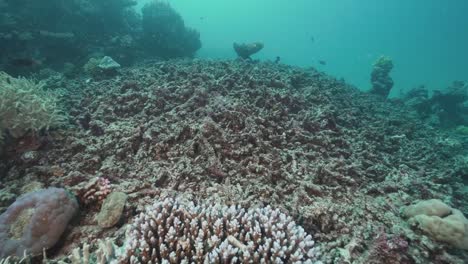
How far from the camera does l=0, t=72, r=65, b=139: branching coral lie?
463 cm

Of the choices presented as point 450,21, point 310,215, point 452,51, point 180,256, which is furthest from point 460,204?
point 452,51

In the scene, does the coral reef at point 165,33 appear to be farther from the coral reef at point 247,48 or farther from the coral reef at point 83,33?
the coral reef at point 247,48

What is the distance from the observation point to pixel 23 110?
4766mm

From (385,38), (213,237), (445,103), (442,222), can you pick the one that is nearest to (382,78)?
(445,103)

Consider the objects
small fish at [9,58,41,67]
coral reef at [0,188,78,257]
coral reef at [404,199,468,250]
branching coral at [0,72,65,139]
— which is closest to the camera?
coral reef at [0,188,78,257]

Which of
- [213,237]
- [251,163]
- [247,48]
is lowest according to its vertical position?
[213,237]

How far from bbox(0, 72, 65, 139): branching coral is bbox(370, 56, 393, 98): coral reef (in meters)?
16.3

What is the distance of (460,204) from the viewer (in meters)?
4.59

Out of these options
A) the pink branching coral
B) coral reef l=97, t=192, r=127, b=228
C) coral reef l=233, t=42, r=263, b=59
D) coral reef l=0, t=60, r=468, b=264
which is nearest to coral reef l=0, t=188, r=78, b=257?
coral reef l=0, t=60, r=468, b=264

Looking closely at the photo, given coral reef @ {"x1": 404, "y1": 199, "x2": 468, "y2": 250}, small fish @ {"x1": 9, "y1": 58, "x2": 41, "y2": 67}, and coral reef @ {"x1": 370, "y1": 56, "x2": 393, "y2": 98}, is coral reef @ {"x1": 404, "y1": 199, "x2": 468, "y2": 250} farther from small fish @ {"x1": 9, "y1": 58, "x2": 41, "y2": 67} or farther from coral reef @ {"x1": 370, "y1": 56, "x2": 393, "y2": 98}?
coral reef @ {"x1": 370, "y1": 56, "x2": 393, "y2": 98}

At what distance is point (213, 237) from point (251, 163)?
1.89 meters

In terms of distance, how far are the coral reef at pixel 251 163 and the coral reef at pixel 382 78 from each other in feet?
30.0

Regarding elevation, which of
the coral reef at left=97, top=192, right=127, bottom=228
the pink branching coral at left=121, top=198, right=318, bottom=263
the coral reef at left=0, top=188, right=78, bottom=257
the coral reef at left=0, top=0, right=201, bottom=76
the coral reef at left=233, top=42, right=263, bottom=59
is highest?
the coral reef at left=233, top=42, right=263, bottom=59

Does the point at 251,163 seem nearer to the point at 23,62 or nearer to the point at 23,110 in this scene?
the point at 23,110
